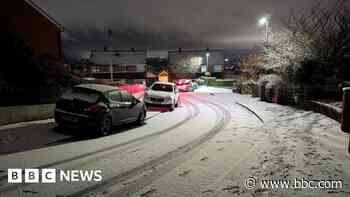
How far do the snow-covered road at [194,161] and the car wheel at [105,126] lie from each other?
0.92 ft

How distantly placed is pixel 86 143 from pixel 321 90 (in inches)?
457

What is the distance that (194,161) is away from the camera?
5.20 metres

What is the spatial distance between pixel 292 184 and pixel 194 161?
6.55 feet

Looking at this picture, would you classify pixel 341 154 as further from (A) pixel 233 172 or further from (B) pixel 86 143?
(B) pixel 86 143

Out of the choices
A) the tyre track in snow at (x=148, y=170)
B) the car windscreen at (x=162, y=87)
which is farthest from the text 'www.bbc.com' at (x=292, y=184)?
the car windscreen at (x=162, y=87)

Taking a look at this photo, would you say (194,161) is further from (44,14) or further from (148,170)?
(44,14)

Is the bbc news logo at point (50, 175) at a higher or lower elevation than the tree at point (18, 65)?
lower

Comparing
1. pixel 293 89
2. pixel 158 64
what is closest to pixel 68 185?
pixel 293 89

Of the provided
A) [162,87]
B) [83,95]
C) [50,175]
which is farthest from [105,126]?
[162,87]

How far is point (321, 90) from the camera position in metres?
12.0

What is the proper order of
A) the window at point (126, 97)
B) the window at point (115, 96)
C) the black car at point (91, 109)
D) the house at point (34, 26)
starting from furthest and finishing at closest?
the house at point (34, 26) → the window at point (126, 97) → the window at point (115, 96) → the black car at point (91, 109)

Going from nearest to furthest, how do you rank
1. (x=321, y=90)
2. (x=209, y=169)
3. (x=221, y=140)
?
(x=209, y=169) < (x=221, y=140) < (x=321, y=90)

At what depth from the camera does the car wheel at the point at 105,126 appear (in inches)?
282

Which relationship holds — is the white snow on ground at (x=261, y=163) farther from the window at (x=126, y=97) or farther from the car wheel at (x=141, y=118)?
the window at (x=126, y=97)
